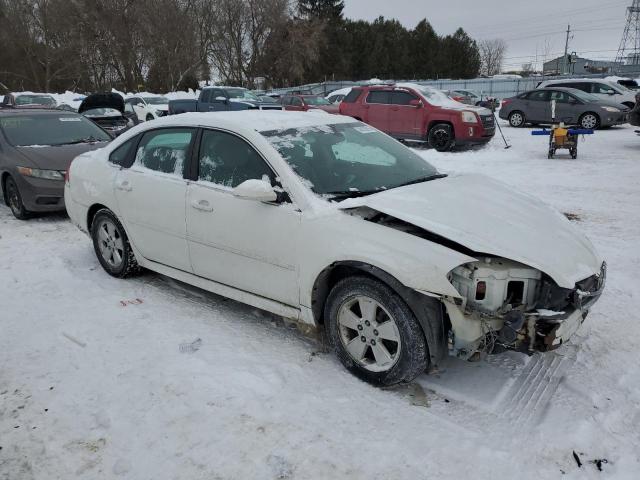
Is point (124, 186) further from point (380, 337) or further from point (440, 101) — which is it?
point (440, 101)

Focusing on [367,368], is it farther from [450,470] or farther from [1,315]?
[1,315]

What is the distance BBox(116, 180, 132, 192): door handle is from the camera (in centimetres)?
458

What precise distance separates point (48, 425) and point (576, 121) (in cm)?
1802

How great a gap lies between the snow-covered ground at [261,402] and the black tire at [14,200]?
3.11 meters

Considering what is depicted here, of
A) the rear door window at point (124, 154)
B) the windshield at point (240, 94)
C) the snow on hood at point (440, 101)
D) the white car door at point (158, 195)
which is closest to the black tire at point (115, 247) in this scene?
the white car door at point (158, 195)

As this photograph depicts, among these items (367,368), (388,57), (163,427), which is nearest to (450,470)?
(367,368)

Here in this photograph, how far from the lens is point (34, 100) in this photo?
810 inches

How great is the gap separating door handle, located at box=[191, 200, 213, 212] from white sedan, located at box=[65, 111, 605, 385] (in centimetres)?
1

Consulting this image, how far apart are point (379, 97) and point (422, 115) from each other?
5.08ft

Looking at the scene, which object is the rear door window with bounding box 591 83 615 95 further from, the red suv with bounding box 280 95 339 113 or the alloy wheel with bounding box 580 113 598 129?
the red suv with bounding box 280 95 339 113

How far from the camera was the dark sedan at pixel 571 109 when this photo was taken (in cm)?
1681

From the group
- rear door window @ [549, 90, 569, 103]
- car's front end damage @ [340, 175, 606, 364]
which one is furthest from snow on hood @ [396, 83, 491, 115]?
car's front end damage @ [340, 175, 606, 364]

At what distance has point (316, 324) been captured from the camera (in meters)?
3.45

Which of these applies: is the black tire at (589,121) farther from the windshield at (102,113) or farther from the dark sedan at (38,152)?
the dark sedan at (38,152)
